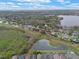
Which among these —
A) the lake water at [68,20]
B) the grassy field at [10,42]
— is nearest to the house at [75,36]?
the lake water at [68,20]

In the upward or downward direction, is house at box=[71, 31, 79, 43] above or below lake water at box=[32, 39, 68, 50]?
above

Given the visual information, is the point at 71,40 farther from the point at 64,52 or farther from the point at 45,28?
the point at 45,28

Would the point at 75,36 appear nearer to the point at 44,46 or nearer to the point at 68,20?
the point at 68,20

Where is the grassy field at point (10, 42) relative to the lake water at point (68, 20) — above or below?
below

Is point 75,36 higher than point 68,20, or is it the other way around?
point 68,20

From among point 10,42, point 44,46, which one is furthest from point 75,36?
point 10,42

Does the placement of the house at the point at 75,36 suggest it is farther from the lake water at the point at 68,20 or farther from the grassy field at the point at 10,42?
the grassy field at the point at 10,42

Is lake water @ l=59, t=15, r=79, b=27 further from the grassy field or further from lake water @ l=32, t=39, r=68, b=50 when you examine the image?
the grassy field

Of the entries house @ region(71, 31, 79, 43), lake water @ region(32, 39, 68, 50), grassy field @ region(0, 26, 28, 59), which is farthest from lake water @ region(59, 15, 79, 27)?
grassy field @ region(0, 26, 28, 59)
